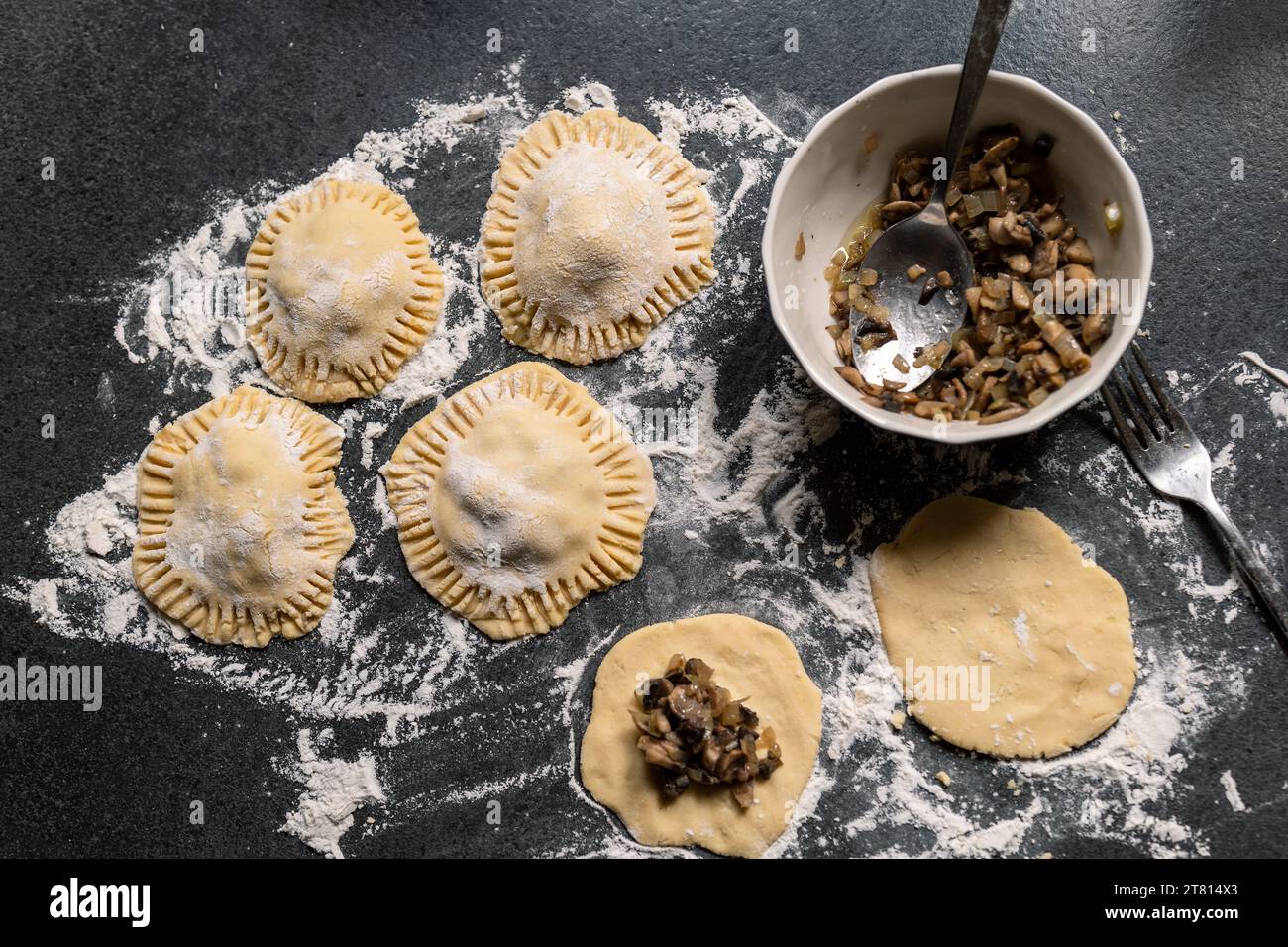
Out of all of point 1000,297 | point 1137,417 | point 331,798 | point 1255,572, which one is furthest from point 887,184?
point 331,798

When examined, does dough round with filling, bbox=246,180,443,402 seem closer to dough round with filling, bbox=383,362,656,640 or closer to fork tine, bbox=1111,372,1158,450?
dough round with filling, bbox=383,362,656,640

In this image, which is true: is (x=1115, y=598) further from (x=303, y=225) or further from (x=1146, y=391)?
Answer: (x=303, y=225)

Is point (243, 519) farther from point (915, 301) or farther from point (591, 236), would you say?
point (915, 301)

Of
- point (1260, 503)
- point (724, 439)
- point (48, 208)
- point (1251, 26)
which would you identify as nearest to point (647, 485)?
point (724, 439)

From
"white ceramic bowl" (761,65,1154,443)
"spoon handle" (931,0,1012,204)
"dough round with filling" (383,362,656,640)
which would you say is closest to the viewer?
"spoon handle" (931,0,1012,204)

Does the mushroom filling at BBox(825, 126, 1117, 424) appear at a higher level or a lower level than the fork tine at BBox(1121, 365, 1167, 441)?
higher

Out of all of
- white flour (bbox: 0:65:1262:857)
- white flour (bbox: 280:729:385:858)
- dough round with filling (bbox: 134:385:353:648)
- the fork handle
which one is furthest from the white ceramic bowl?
white flour (bbox: 280:729:385:858)
